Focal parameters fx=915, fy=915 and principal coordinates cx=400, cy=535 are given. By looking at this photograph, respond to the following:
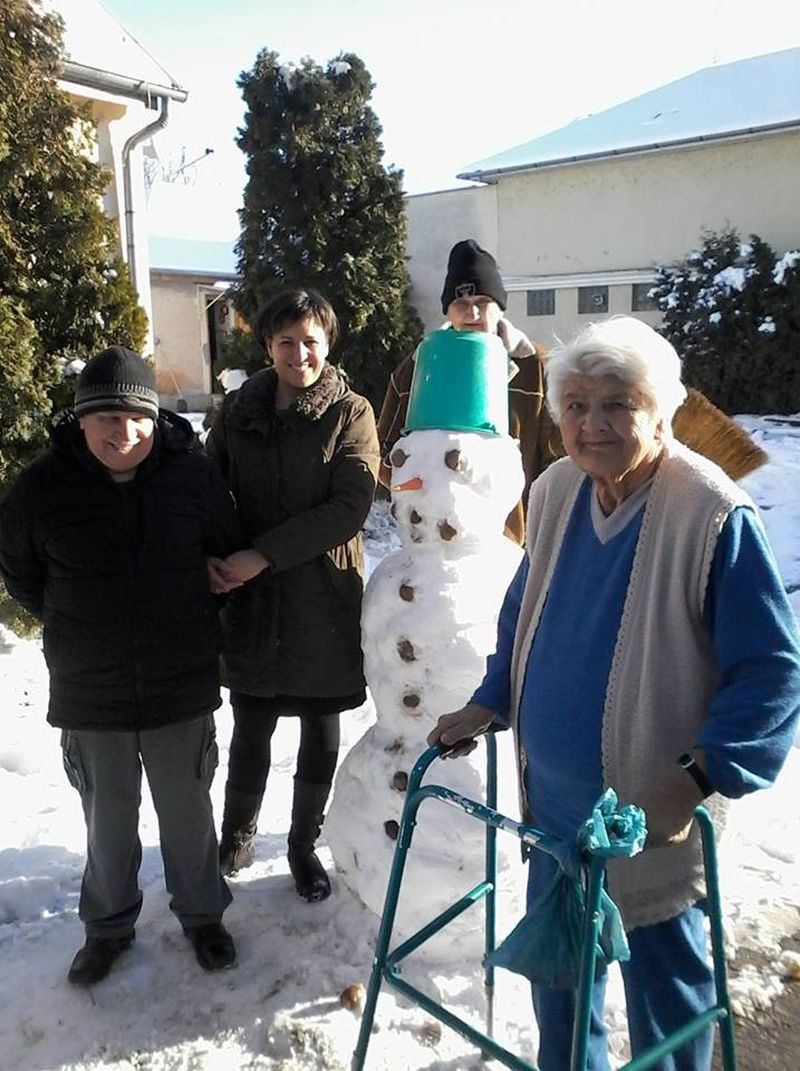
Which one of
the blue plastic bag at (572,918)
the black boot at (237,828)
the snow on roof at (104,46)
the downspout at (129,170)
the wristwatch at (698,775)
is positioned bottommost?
the black boot at (237,828)

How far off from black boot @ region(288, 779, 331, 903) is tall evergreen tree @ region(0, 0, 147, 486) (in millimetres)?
3070

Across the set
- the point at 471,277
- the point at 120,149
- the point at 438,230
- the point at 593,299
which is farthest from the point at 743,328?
the point at 471,277

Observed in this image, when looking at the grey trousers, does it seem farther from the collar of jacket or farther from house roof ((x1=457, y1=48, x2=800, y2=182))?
house roof ((x1=457, y1=48, x2=800, y2=182))

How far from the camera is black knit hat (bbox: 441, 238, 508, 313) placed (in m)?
3.17

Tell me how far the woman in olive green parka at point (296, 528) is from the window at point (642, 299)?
42.2 ft

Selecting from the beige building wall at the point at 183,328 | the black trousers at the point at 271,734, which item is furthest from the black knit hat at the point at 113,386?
the beige building wall at the point at 183,328

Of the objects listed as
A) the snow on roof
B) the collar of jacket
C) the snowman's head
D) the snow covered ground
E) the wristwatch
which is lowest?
the snow covered ground

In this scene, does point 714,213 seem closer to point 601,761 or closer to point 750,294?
point 750,294

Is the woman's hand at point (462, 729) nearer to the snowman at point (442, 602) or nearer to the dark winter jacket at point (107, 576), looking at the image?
the snowman at point (442, 602)

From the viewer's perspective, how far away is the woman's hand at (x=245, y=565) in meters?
2.83

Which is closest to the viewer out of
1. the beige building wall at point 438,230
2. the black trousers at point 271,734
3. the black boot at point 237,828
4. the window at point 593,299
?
the black trousers at point 271,734

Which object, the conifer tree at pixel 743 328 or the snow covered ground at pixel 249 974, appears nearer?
the snow covered ground at pixel 249 974

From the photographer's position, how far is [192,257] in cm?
2431

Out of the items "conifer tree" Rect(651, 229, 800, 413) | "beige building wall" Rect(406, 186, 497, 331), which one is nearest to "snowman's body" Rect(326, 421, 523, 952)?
"conifer tree" Rect(651, 229, 800, 413)
